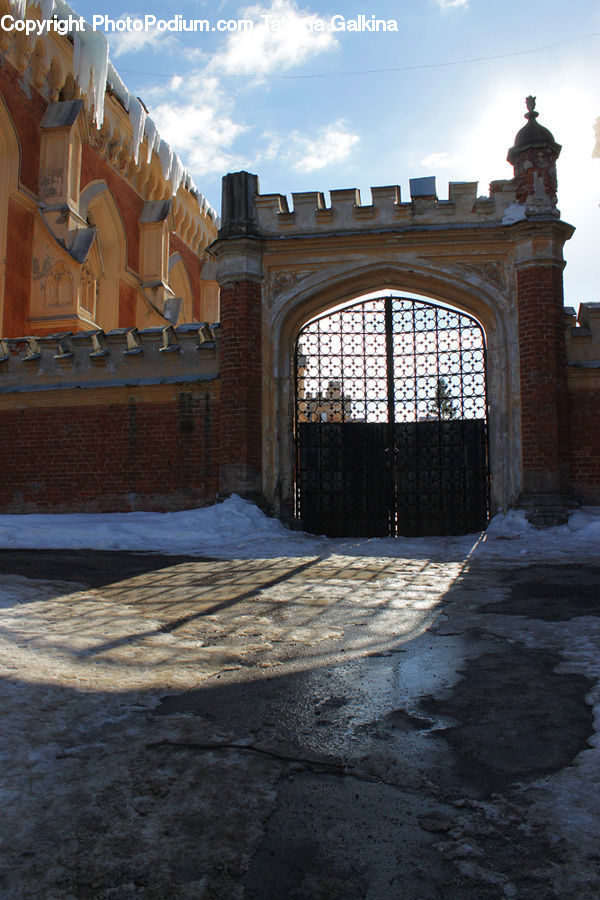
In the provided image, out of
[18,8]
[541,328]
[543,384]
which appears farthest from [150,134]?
[543,384]

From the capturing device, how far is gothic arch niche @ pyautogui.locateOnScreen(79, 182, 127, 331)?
17.6m

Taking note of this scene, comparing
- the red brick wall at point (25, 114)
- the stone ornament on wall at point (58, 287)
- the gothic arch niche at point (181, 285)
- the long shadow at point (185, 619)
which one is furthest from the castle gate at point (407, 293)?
the gothic arch niche at point (181, 285)

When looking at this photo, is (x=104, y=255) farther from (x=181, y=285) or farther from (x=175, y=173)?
(x=181, y=285)

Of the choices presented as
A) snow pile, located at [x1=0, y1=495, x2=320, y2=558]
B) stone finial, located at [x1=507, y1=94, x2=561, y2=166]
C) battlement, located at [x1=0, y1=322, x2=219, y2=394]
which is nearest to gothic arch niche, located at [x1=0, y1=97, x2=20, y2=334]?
battlement, located at [x1=0, y1=322, x2=219, y2=394]

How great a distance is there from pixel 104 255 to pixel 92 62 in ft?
16.5

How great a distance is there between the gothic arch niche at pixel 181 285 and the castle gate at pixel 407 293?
13437 millimetres

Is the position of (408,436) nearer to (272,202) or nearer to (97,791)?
(272,202)

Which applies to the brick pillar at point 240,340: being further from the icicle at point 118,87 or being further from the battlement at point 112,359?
the icicle at point 118,87

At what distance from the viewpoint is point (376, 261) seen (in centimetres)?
1031

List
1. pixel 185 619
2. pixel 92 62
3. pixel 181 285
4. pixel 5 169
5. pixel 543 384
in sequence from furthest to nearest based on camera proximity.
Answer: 1. pixel 181 285
2. pixel 92 62
3. pixel 5 169
4. pixel 543 384
5. pixel 185 619

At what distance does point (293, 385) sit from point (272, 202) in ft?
10.0

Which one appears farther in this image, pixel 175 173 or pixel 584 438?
pixel 175 173

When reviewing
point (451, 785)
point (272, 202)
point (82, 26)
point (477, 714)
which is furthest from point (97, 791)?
point (82, 26)

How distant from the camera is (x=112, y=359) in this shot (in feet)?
35.4
